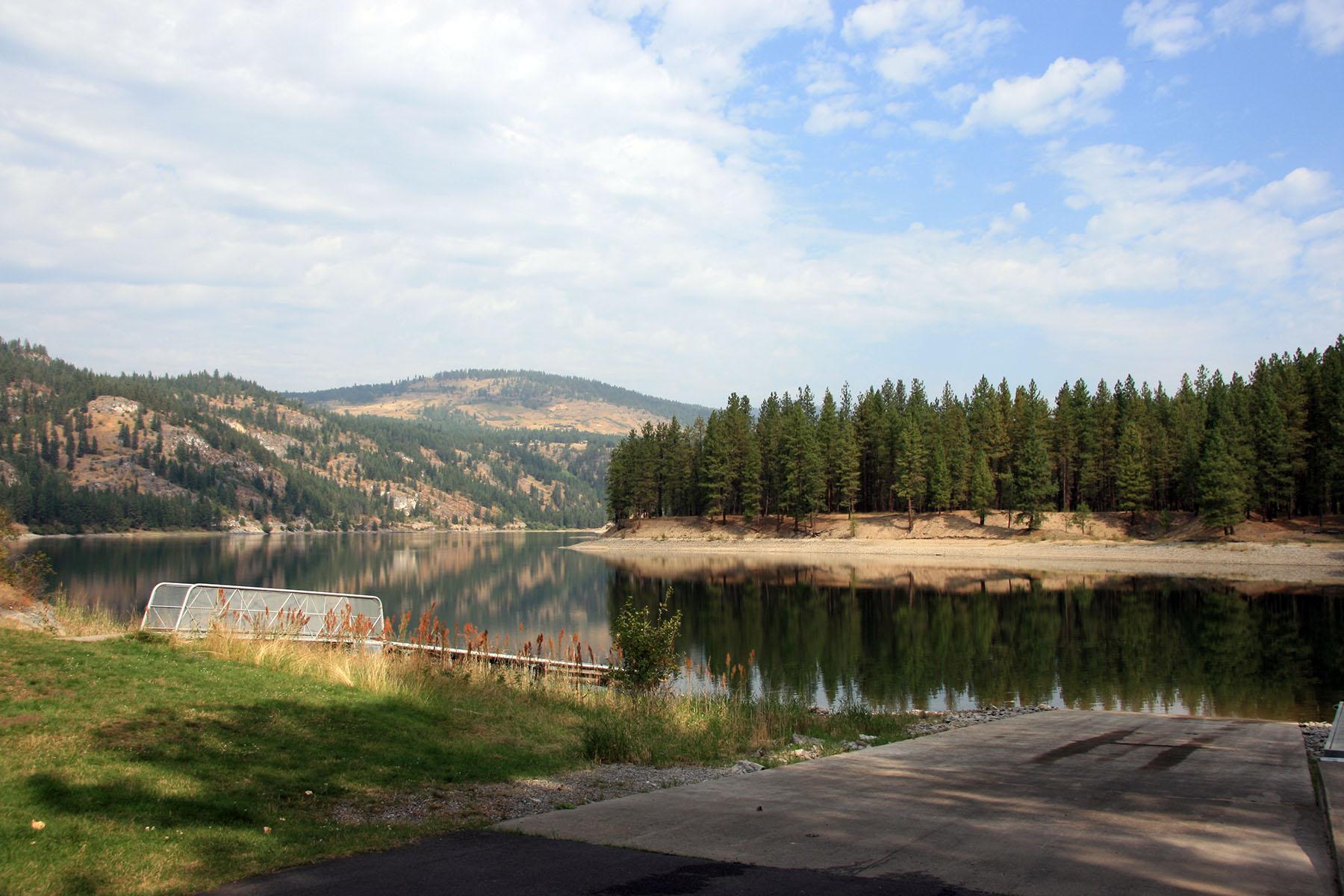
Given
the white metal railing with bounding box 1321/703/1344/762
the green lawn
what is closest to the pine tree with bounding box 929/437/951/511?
the white metal railing with bounding box 1321/703/1344/762

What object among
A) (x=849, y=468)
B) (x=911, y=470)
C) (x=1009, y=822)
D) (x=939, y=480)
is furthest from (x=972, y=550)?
(x=1009, y=822)

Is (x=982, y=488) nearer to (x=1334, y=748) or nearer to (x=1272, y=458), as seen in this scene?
(x=1272, y=458)

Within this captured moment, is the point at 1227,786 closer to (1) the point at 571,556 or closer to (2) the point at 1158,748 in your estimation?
(2) the point at 1158,748

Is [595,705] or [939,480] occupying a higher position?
[939,480]

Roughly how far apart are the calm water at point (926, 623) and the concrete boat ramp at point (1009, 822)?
12.8m

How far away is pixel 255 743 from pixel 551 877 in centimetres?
564

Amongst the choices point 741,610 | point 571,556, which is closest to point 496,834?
point 741,610

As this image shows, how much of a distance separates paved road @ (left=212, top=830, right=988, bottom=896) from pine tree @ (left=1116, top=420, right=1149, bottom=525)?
3473 inches

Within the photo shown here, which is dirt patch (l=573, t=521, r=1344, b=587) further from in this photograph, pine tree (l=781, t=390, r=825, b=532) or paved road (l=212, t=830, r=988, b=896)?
paved road (l=212, t=830, r=988, b=896)

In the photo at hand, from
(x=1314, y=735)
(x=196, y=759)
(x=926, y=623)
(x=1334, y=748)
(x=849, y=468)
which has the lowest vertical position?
(x=926, y=623)

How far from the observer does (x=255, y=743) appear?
1088 cm

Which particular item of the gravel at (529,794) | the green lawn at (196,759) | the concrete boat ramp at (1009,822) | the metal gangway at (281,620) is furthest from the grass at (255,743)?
the metal gangway at (281,620)

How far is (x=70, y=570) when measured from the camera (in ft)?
233

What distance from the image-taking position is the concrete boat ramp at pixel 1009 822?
7391 mm
